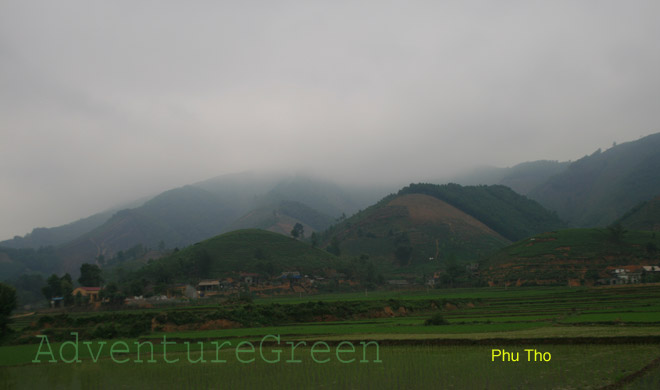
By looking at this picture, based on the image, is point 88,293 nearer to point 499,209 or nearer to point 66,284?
point 66,284

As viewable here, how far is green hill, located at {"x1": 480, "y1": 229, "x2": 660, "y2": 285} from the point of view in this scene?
7818 cm

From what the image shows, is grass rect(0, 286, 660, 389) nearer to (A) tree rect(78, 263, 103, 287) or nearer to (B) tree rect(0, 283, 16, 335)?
(B) tree rect(0, 283, 16, 335)

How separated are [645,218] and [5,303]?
13651 cm

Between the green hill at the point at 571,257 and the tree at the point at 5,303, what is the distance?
75.0 m

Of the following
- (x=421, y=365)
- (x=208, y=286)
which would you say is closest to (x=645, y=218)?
(x=208, y=286)

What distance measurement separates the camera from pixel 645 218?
116 metres

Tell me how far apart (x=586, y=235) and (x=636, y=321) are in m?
76.6

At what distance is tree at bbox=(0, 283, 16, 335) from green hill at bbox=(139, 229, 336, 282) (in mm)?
57453

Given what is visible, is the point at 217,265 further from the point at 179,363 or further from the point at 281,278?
the point at 179,363

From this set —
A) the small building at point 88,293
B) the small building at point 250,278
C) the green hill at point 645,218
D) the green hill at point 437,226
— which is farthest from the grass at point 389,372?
the green hill at point 645,218

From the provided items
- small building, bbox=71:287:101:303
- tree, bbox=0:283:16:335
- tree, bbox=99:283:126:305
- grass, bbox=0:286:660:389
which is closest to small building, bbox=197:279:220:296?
tree, bbox=99:283:126:305

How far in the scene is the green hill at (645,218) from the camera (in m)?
112

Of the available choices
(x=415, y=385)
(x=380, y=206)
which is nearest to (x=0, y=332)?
(x=415, y=385)

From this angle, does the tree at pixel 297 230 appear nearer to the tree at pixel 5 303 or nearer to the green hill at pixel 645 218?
the green hill at pixel 645 218
